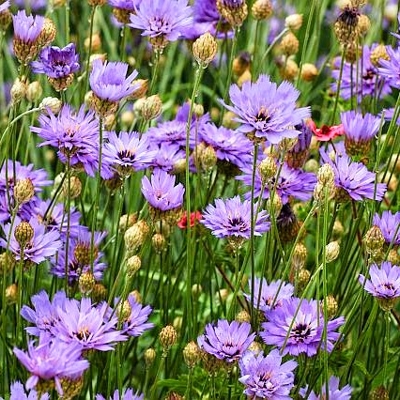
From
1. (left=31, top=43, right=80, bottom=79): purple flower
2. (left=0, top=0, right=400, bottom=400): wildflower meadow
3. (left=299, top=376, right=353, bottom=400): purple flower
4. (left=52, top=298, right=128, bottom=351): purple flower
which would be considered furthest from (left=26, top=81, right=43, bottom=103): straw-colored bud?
(left=299, top=376, right=353, bottom=400): purple flower

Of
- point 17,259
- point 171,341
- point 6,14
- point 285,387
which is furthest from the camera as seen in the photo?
point 6,14

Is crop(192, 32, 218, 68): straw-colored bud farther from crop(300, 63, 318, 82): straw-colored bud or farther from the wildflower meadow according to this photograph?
crop(300, 63, 318, 82): straw-colored bud

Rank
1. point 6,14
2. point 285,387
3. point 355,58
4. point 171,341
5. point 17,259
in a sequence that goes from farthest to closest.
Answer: point 355,58, point 6,14, point 17,259, point 171,341, point 285,387

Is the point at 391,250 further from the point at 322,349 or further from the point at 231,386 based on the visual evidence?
the point at 231,386

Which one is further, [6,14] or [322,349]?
[6,14]

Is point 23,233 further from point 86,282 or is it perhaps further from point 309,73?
point 309,73

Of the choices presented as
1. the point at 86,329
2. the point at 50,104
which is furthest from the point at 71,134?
the point at 86,329

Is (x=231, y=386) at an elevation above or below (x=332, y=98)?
below

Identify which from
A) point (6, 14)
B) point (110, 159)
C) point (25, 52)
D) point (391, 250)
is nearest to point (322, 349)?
point (391, 250)
